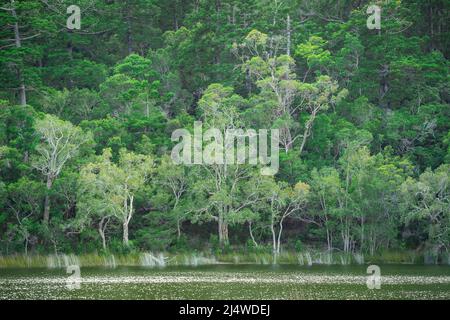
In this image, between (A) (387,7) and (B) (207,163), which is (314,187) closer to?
(B) (207,163)

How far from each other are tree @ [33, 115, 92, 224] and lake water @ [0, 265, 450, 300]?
637 centimetres

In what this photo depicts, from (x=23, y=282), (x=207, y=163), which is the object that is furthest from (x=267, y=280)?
(x=207, y=163)

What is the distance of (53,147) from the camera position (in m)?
41.2

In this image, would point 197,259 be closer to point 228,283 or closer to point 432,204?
point 228,283

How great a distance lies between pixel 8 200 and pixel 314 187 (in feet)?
49.5
